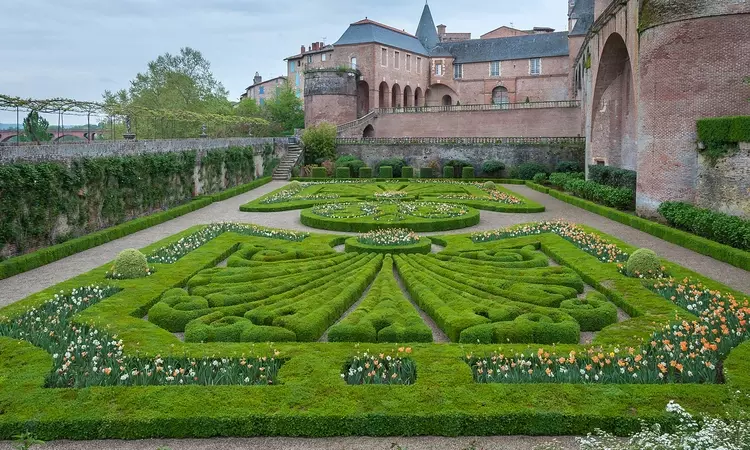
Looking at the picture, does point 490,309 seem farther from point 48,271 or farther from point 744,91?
point 744,91

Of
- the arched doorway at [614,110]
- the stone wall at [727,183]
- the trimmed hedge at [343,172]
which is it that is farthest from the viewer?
the trimmed hedge at [343,172]

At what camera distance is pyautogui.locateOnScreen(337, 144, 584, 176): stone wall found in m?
38.8

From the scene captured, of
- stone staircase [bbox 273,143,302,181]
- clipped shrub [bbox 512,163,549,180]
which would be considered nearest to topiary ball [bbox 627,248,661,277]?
clipped shrub [bbox 512,163,549,180]

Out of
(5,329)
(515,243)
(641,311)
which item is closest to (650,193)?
(515,243)

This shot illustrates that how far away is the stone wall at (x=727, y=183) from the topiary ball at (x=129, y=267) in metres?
14.8

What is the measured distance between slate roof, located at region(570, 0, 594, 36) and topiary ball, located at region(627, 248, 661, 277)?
4192cm

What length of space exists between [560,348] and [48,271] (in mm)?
11383

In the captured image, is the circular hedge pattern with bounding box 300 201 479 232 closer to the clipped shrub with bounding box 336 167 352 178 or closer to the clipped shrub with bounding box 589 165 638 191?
the clipped shrub with bounding box 589 165 638 191

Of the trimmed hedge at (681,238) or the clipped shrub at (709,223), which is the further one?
the clipped shrub at (709,223)

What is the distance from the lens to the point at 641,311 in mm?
10250

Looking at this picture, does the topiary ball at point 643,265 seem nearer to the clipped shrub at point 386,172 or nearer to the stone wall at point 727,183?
the stone wall at point 727,183

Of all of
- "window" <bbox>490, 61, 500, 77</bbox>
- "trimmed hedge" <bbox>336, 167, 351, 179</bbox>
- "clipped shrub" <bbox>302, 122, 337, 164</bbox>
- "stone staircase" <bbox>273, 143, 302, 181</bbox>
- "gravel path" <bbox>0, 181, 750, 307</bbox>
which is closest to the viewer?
"gravel path" <bbox>0, 181, 750, 307</bbox>

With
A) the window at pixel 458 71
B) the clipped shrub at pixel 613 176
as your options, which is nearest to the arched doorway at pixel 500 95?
the window at pixel 458 71

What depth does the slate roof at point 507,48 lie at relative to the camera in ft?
183
